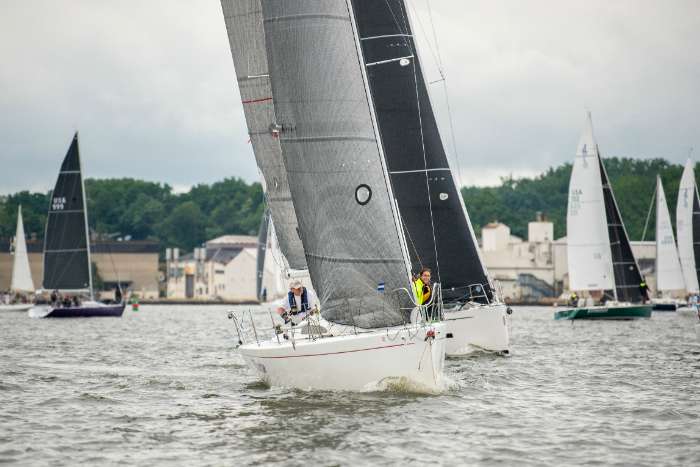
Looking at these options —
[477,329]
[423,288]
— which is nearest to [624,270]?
[477,329]

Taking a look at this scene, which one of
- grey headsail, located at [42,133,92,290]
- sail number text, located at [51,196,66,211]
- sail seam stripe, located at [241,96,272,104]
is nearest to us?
sail seam stripe, located at [241,96,272,104]

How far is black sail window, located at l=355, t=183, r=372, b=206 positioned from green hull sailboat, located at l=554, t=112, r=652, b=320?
130 ft

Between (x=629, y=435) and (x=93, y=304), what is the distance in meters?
50.8

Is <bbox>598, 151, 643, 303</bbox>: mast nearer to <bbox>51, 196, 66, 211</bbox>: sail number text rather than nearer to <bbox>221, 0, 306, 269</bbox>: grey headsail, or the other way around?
<bbox>51, 196, 66, 211</bbox>: sail number text

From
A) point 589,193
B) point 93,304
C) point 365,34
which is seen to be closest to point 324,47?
point 365,34

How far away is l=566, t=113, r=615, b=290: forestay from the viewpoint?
195 feet

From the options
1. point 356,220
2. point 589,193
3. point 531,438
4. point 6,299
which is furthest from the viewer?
point 6,299

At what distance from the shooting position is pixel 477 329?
29.8 metres

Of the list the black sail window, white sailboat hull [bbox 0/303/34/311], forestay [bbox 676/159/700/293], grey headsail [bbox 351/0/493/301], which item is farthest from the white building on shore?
the black sail window

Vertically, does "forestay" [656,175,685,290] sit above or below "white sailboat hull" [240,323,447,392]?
above

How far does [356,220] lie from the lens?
66.2ft

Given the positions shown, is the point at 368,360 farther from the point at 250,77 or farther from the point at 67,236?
the point at 67,236

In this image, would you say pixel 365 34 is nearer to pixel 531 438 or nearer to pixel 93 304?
pixel 531 438

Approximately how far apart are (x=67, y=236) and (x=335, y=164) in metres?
48.3
